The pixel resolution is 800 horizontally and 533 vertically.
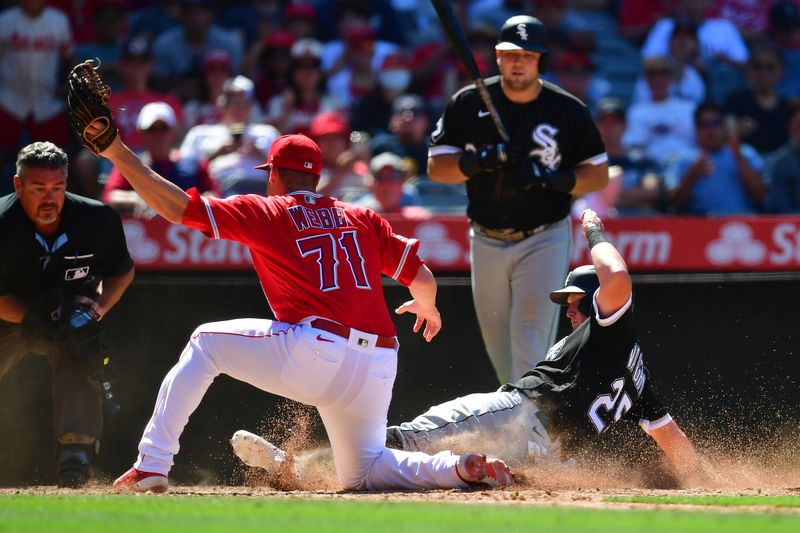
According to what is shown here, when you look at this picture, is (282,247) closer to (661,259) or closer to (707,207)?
(661,259)

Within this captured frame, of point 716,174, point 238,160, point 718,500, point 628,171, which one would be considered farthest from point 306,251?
point 716,174

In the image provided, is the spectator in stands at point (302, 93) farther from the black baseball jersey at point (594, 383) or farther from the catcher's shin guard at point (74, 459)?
the black baseball jersey at point (594, 383)

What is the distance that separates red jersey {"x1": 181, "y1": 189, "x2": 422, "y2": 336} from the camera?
523cm

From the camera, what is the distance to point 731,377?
7.24m

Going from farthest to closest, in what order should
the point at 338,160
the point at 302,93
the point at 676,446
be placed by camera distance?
1. the point at 302,93
2. the point at 338,160
3. the point at 676,446

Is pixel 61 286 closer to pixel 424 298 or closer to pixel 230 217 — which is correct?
pixel 230 217

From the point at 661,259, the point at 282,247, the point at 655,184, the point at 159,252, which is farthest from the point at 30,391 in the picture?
Result: the point at 655,184

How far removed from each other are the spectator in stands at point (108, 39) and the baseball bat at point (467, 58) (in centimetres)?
518

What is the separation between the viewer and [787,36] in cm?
1250

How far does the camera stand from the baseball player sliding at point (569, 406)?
5.63 meters

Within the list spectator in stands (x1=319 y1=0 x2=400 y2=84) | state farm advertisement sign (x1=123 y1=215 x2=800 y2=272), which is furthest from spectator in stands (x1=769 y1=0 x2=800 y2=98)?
state farm advertisement sign (x1=123 y1=215 x2=800 y2=272)

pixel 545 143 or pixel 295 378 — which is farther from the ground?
pixel 545 143

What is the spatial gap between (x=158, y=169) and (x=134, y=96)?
Result: 1.91 m

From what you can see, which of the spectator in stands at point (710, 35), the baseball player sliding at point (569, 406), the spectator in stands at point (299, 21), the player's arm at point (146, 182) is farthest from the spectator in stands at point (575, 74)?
the player's arm at point (146, 182)
